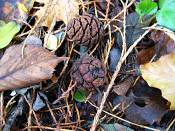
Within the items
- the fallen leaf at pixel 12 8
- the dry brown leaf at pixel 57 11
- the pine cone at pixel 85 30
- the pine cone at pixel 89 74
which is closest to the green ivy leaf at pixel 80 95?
the pine cone at pixel 89 74

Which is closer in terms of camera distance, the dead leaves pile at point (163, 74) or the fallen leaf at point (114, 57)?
the dead leaves pile at point (163, 74)

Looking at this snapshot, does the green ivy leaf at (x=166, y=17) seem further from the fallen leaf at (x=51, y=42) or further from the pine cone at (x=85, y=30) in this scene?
the fallen leaf at (x=51, y=42)

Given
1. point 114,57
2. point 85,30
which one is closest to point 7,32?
point 85,30

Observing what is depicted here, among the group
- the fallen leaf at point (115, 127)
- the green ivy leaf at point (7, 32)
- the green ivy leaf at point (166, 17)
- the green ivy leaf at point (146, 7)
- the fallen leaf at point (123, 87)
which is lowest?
the fallen leaf at point (115, 127)

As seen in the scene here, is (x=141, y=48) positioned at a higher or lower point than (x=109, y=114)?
higher

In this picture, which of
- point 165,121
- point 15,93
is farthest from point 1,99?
point 165,121

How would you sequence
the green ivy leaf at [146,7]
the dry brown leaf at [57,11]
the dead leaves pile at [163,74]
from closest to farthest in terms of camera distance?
the dead leaves pile at [163,74] < the green ivy leaf at [146,7] < the dry brown leaf at [57,11]

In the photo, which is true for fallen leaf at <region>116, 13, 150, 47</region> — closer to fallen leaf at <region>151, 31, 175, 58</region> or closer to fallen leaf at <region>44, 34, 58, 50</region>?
fallen leaf at <region>151, 31, 175, 58</region>

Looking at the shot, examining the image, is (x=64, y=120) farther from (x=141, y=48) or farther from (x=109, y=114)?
(x=141, y=48)
